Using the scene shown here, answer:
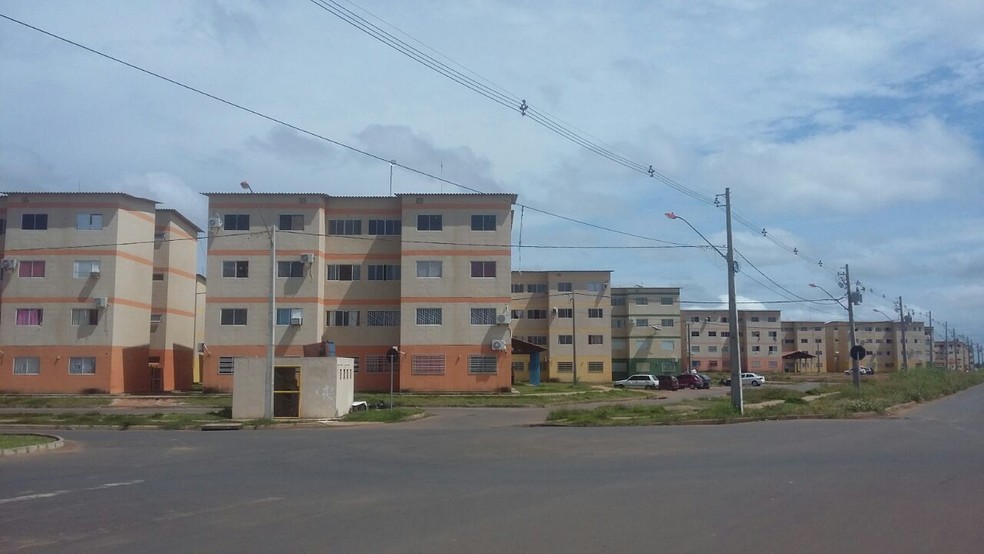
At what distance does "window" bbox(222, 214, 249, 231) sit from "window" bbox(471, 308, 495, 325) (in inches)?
620

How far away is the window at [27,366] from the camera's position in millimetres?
50562

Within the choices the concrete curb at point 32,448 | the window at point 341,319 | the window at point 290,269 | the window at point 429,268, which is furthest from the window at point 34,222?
the concrete curb at point 32,448

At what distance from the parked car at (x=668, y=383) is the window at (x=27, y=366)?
45.6 m

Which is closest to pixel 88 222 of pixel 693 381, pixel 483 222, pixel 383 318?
pixel 383 318

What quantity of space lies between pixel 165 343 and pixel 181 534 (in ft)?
170

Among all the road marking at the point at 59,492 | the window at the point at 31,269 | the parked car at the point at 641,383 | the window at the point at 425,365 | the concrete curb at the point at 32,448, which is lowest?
the parked car at the point at 641,383

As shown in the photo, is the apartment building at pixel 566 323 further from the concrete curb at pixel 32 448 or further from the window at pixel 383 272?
the concrete curb at pixel 32 448

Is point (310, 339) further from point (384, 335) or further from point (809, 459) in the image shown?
point (809, 459)

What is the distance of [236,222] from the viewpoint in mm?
53344

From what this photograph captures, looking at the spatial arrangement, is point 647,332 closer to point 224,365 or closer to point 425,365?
point 425,365

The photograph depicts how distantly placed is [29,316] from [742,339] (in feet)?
293

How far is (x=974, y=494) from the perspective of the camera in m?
11.3

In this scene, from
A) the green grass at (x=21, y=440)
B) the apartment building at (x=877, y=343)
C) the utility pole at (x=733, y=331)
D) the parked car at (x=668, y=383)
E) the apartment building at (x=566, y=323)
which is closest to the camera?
the green grass at (x=21, y=440)

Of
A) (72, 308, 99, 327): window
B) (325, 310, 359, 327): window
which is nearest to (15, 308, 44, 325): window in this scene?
(72, 308, 99, 327): window
